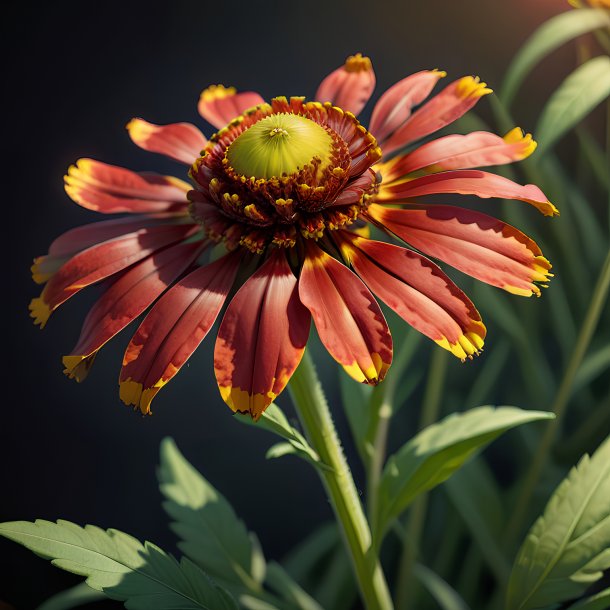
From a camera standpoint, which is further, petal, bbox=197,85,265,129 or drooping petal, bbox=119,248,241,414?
petal, bbox=197,85,265,129

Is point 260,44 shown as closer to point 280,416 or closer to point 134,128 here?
point 134,128

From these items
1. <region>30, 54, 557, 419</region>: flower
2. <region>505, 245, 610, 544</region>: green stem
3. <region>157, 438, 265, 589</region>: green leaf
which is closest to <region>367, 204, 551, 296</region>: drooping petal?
<region>30, 54, 557, 419</region>: flower

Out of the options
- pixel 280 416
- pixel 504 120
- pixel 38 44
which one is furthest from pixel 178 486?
pixel 38 44

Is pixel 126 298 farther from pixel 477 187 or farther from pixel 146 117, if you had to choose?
pixel 146 117

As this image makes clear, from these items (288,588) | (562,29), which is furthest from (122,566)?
(562,29)

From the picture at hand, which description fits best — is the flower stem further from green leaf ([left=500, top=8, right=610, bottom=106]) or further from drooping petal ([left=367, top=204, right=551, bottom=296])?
green leaf ([left=500, top=8, right=610, bottom=106])

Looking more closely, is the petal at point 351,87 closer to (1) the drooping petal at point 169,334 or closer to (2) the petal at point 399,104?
(2) the petal at point 399,104

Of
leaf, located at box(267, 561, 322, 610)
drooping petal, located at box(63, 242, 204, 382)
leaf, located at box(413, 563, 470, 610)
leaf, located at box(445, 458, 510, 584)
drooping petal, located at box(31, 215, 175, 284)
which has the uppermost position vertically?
drooping petal, located at box(31, 215, 175, 284)
